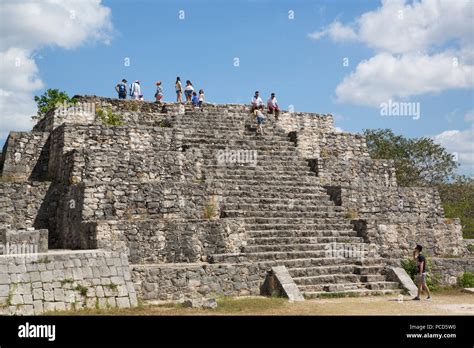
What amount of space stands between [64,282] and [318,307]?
4.94 m

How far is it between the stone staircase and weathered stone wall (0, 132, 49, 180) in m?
4.37

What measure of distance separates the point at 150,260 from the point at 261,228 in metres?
3.15

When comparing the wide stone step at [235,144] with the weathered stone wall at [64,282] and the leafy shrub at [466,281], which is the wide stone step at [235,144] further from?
the weathered stone wall at [64,282]

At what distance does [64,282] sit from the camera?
10.1 meters

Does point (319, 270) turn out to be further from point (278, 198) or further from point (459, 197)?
point (459, 197)

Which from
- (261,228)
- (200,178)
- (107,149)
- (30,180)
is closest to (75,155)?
(107,149)

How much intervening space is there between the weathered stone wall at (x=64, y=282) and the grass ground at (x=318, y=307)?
334mm

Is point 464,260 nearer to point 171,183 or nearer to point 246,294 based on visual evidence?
point 246,294

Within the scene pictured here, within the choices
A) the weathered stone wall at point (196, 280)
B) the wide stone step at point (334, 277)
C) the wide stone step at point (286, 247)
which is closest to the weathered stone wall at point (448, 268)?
the wide stone step at point (334, 277)

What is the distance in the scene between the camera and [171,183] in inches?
556

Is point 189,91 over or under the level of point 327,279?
over

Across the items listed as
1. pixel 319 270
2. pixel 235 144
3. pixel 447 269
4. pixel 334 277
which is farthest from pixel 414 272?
pixel 235 144

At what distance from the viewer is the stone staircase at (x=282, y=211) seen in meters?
13.3

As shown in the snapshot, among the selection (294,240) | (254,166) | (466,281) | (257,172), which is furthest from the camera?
(254,166)
